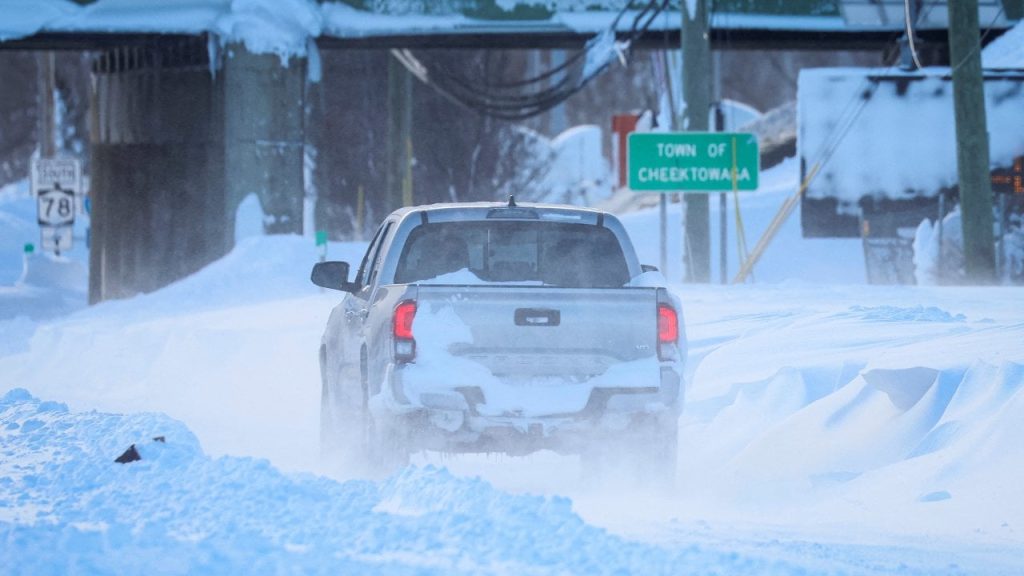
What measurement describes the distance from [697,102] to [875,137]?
699 centimetres

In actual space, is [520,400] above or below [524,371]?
below

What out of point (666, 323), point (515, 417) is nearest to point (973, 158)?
point (666, 323)

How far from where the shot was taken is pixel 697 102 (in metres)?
23.6

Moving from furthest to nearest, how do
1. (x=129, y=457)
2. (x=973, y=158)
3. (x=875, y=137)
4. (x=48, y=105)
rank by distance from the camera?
(x=48, y=105) → (x=875, y=137) → (x=973, y=158) → (x=129, y=457)

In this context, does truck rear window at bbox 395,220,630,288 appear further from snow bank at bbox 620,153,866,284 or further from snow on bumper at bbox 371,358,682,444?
snow bank at bbox 620,153,866,284

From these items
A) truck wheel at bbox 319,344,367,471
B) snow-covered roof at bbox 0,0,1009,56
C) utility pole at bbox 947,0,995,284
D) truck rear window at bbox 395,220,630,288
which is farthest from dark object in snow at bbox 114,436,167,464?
snow-covered roof at bbox 0,0,1009,56

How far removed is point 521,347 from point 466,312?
1.10 ft

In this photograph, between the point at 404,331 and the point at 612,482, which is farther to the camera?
the point at 612,482

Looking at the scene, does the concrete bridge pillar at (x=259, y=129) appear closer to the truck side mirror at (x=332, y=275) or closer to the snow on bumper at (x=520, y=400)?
the truck side mirror at (x=332, y=275)

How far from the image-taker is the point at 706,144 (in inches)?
934

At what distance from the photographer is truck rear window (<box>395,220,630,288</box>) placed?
9719 millimetres

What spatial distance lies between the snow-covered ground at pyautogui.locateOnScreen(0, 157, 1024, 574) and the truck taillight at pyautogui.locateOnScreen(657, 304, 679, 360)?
77cm

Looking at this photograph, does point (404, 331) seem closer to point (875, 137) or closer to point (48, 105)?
point (875, 137)

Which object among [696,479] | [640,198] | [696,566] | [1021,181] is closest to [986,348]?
[696,479]
